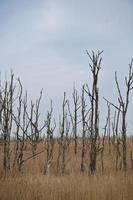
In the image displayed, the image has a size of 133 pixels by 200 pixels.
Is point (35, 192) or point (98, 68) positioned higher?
point (98, 68)

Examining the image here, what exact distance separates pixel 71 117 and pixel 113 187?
1498cm

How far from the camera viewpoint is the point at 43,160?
1917 centimetres

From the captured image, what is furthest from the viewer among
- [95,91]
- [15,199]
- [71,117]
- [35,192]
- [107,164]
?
[71,117]

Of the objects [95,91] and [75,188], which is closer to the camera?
[75,188]

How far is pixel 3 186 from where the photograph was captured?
6.06 metres

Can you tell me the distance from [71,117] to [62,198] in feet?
51.1

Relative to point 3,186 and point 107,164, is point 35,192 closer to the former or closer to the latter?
point 3,186

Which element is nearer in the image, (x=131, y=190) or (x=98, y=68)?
(x=131, y=190)

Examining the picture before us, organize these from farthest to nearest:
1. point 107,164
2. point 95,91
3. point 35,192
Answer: point 107,164 < point 95,91 < point 35,192

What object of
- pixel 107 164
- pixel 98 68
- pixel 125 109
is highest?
pixel 98 68

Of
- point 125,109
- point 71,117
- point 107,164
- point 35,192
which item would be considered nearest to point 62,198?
point 35,192

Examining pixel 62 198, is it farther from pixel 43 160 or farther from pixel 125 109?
pixel 43 160

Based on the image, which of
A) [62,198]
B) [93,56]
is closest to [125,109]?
[93,56]

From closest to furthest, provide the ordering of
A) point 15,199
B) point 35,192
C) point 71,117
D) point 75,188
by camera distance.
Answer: point 15,199, point 35,192, point 75,188, point 71,117
